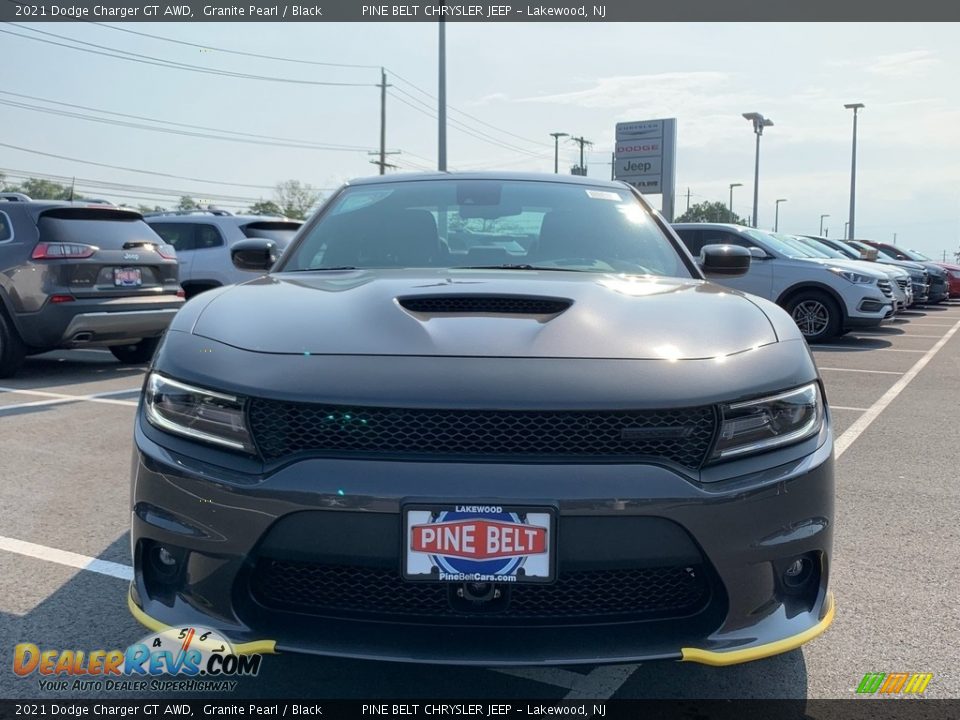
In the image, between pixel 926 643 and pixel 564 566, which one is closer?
pixel 564 566

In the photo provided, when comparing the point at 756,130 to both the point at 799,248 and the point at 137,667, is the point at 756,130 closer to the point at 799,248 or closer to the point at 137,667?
the point at 799,248

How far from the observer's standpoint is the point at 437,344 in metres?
2.14

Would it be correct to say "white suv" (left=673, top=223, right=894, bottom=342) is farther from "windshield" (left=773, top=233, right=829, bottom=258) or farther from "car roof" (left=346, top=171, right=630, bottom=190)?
"car roof" (left=346, top=171, right=630, bottom=190)

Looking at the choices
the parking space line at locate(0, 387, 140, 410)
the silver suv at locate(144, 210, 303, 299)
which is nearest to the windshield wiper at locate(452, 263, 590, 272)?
the parking space line at locate(0, 387, 140, 410)

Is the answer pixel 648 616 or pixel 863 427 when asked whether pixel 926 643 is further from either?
pixel 863 427

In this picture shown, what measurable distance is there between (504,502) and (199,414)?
78 centimetres

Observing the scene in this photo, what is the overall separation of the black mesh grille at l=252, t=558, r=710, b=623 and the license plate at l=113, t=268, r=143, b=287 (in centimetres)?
733

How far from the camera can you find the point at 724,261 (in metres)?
3.71

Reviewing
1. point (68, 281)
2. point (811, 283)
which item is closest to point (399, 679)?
point (68, 281)

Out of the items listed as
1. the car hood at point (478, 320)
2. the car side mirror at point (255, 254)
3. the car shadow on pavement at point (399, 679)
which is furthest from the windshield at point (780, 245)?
the car shadow on pavement at point (399, 679)

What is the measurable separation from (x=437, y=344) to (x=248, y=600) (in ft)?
2.41

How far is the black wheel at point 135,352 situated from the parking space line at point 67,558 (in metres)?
6.38

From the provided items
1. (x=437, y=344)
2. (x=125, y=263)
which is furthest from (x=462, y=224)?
(x=125, y=263)

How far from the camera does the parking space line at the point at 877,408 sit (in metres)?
5.84
